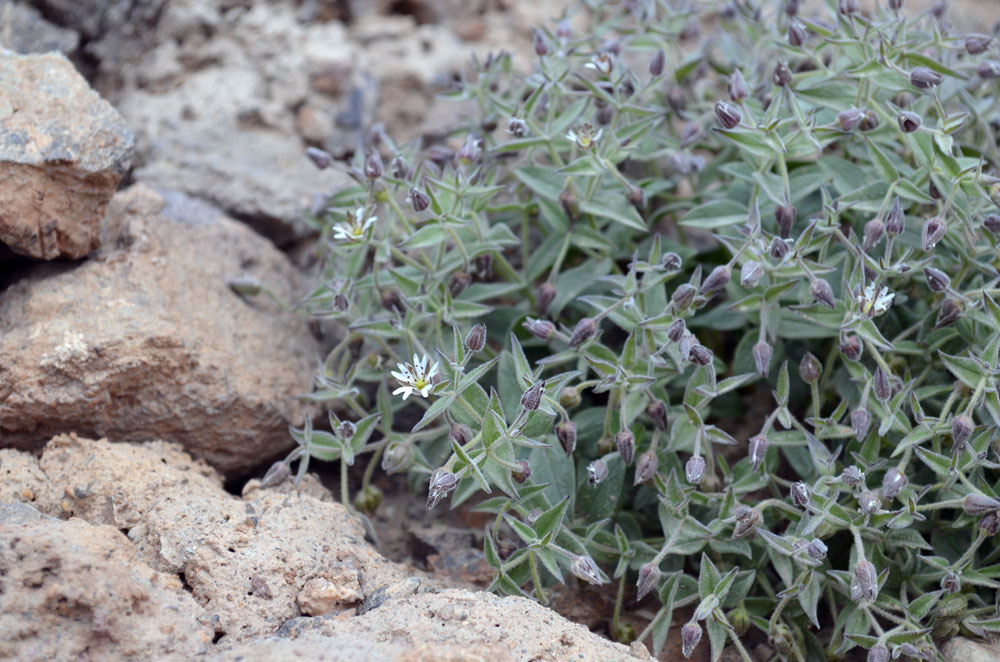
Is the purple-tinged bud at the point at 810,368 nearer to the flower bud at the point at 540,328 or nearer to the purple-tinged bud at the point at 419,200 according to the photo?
the flower bud at the point at 540,328

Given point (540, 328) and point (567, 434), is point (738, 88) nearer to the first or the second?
point (540, 328)

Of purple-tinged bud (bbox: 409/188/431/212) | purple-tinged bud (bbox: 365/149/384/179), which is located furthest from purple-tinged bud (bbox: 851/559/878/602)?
purple-tinged bud (bbox: 365/149/384/179)

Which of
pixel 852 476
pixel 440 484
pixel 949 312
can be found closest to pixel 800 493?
pixel 852 476

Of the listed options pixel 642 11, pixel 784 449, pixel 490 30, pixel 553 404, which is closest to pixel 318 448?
pixel 553 404

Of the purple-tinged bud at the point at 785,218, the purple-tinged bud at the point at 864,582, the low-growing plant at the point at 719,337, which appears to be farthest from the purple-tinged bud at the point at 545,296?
the purple-tinged bud at the point at 864,582

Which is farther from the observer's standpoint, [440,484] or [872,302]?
[872,302]

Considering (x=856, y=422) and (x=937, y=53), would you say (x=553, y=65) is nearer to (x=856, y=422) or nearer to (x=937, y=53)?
(x=937, y=53)
